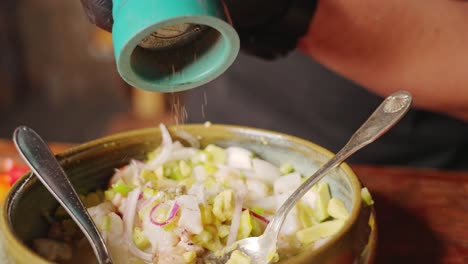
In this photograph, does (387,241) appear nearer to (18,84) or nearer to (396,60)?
(396,60)

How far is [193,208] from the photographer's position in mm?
618

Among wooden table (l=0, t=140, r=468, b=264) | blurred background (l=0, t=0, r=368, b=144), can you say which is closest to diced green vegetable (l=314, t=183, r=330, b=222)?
wooden table (l=0, t=140, r=468, b=264)

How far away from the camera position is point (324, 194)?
0.69 meters

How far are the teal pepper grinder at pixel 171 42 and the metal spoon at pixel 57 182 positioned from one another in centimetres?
15

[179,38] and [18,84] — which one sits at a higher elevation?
[179,38]

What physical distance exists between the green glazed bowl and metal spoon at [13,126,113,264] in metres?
0.02

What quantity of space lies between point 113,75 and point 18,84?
0.52 meters

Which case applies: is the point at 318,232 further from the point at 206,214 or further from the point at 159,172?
the point at 159,172

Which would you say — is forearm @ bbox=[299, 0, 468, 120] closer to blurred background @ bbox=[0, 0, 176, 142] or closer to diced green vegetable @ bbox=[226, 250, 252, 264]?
diced green vegetable @ bbox=[226, 250, 252, 264]

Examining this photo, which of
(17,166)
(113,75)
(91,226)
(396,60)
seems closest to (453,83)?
(396,60)

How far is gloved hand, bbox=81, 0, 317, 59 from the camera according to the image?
736 mm

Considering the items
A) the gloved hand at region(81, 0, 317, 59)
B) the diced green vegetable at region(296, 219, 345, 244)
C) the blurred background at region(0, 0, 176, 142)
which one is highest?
the gloved hand at region(81, 0, 317, 59)

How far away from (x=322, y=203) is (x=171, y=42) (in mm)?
253

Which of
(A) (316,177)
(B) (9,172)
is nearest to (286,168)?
(A) (316,177)
